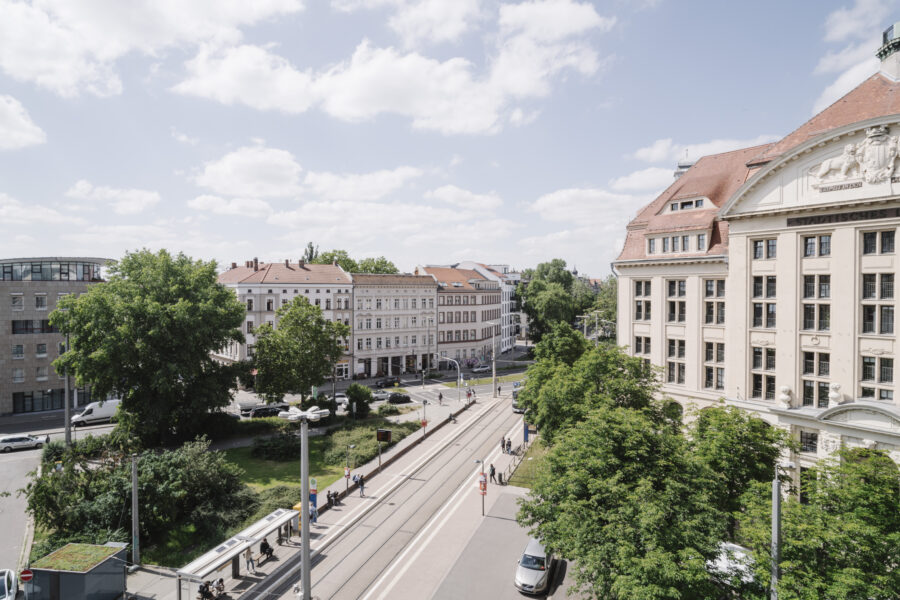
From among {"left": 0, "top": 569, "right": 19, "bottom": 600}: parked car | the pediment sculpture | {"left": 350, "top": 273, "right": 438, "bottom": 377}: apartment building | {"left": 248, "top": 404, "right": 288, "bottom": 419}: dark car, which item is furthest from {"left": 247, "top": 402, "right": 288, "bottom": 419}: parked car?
the pediment sculpture

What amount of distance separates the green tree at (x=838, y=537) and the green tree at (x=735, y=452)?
95.9 inches

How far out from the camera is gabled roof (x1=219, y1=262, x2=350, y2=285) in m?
69.1

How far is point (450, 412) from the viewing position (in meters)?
53.6

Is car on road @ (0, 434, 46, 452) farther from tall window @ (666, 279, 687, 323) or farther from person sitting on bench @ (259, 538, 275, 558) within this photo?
tall window @ (666, 279, 687, 323)

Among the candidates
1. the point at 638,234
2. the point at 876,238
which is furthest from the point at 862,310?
the point at 638,234

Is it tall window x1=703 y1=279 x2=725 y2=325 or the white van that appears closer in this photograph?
tall window x1=703 y1=279 x2=725 y2=325

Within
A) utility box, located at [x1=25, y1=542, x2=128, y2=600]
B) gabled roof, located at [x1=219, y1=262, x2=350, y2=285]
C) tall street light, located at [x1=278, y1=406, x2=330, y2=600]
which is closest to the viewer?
tall street light, located at [x1=278, y1=406, x2=330, y2=600]

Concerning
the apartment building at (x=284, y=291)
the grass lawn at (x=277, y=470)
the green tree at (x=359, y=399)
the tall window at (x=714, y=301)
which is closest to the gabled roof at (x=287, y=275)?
the apartment building at (x=284, y=291)

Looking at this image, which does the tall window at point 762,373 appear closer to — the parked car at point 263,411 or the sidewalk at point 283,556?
the sidewalk at point 283,556

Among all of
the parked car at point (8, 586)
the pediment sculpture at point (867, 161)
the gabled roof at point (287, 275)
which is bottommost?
the parked car at point (8, 586)

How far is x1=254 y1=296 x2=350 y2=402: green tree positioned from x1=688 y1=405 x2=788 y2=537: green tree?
33456 millimetres

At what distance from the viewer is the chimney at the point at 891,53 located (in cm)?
2695

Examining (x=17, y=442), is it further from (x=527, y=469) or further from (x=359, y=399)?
(x=527, y=469)

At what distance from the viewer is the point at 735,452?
68.7 ft
